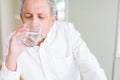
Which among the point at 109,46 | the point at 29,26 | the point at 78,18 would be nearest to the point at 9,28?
the point at 78,18

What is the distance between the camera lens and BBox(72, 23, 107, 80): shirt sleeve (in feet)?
3.38

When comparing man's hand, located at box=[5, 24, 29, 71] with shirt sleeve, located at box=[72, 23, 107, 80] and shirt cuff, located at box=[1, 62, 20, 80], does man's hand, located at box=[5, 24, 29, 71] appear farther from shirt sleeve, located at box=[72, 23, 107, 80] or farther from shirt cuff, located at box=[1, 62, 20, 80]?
shirt sleeve, located at box=[72, 23, 107, 80]

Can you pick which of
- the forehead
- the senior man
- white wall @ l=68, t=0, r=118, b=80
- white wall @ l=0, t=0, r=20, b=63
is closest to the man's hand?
the senior man

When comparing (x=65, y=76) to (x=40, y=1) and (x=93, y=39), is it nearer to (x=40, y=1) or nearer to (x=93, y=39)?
(x=40, y=1)

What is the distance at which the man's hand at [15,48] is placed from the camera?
90 centimetres

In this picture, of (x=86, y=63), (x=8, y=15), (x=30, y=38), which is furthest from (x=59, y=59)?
(x=8, y=15)

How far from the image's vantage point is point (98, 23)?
2244 mm

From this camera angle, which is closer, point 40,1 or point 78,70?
point 40,1

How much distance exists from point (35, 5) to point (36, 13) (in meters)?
0.04

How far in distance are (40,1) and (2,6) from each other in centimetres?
148

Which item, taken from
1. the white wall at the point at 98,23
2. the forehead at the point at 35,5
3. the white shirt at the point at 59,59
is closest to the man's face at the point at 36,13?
the forehead at the point at 35,5

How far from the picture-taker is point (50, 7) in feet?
3.48

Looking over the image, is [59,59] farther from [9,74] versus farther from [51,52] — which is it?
[9,74]

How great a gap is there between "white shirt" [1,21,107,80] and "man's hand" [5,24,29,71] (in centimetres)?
18
